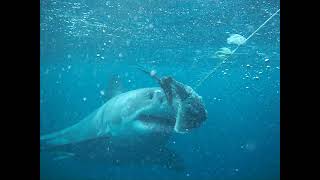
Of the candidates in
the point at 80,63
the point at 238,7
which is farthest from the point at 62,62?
the point at 238,7

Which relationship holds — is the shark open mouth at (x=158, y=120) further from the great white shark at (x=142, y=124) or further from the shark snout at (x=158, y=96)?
the shark snout at (x=158, y=96)

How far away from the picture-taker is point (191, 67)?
2116cm

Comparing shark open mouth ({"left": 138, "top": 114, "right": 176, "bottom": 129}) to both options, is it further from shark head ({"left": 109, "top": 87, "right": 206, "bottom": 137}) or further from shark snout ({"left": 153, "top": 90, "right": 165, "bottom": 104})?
shark snout ({"left": 153, "top": 90, "right": 165, "bottom": 104})

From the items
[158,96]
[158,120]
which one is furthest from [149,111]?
[158,96]

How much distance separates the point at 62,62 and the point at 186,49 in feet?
31.4

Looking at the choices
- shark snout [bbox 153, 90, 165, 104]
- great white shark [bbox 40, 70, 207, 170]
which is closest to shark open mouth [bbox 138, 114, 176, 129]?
great white shark [bbox 40, 70, 207, 170]

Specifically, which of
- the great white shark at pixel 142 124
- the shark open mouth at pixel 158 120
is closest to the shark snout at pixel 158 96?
the great white shark at pixel 142 124

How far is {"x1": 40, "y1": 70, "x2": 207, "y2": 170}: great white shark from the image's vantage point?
21.6 feet

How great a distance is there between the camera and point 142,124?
7.65m

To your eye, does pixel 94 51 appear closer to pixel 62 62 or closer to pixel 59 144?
pixel 62 62

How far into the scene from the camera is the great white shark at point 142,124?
6594mm

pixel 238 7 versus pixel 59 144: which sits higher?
pixel 238 7

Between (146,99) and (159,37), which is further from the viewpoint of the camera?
(159,37)
